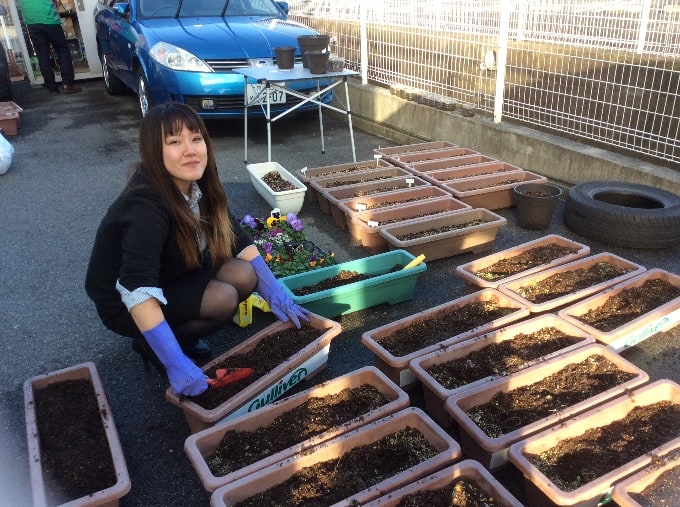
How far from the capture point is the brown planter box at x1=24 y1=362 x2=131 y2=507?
1.62 m

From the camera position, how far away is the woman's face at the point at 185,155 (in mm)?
1928

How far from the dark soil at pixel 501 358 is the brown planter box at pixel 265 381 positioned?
0.49 metres

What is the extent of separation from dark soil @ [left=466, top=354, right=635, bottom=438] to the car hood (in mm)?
4588

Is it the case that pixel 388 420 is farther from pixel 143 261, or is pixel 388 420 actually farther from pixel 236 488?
pixel 143 261

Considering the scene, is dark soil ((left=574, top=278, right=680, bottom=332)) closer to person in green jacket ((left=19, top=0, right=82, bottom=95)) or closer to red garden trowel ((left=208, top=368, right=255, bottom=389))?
red garden trowel ((left=208, top=368, right=255, bottom=389))

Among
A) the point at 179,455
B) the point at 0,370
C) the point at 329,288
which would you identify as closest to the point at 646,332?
the point at 329,288

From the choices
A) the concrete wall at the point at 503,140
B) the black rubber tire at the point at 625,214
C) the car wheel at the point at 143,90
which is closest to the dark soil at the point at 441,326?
the black rubber tire at the point at 625,214

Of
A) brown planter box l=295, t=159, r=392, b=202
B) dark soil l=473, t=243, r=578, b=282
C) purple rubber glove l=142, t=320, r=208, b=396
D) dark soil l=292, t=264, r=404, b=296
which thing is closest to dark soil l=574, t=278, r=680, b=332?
dark soil l=473, t=243, r=578, b=282

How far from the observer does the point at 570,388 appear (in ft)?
6.75

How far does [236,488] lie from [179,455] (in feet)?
1.85

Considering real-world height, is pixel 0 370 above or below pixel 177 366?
below

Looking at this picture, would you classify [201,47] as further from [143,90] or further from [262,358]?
[262,358]

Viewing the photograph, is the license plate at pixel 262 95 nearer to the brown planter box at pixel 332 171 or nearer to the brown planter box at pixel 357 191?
the brown planter box at pixel 332 171

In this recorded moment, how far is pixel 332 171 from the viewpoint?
4.41m
